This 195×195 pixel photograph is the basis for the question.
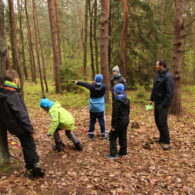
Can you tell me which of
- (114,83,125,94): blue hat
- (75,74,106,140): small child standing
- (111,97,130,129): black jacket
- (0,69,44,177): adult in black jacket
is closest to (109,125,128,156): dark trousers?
(111,97,130,129): black jacket

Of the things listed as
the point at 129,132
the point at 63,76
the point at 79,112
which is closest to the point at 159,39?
the point at 63,76

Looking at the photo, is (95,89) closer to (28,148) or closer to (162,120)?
(162,120)

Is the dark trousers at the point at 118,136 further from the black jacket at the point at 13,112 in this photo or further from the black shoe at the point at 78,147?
the black jacket at the point at 13,112

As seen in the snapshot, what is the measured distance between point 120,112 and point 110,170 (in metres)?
1.34

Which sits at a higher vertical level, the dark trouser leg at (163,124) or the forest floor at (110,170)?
the dark trouser leg at (163,124)

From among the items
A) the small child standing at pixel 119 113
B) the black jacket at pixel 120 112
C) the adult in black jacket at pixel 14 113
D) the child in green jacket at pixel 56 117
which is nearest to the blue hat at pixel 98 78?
the small child standing at pixel 119 113

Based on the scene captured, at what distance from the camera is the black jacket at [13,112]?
10.5 ft

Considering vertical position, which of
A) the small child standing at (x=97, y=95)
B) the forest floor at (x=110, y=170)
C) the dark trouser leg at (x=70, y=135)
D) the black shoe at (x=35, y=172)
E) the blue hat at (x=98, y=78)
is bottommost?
the forest floor at (x=110, y=170)

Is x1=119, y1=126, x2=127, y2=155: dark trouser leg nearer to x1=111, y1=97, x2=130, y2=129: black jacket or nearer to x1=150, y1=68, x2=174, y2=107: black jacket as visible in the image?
x1=111, y1=97, x2=130, y2=129: black jacket

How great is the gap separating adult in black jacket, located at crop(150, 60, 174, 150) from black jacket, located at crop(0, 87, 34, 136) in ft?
11.5

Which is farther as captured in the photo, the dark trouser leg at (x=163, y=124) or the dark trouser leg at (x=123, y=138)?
the dark trouser leg at (x=163, y=124)

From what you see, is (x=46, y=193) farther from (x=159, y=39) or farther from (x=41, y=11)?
(x=41, y=11)

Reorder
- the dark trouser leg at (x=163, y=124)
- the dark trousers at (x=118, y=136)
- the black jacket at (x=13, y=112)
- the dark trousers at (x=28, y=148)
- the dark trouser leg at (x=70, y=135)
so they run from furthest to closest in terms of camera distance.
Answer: the dark trouser leg at (x=163, y=124) → the dark trouser leg at (x=70, y=135) → the dark trousers at (x=118, y=136) → the dark trousers at (x=28, y=148) → the black jacket at (x=13, y=112)

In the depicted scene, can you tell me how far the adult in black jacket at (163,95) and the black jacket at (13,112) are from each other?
349 centimetres
